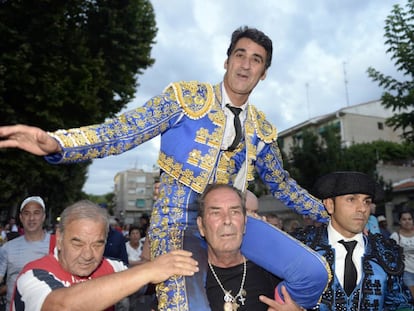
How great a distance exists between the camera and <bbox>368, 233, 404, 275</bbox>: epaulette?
3.68 metres

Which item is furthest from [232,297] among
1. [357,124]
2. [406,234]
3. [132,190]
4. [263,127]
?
[132,190]

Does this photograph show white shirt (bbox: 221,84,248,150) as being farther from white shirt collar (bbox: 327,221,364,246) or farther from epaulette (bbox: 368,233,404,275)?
epaulette (bbox: 368,233,404,275)

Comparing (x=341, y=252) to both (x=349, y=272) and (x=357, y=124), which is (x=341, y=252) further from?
(x=357, y=124)

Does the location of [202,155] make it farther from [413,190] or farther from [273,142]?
[413,190]

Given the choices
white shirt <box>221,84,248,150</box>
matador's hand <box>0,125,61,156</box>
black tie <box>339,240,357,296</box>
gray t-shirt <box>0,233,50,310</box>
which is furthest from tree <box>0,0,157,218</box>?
black tie <box>339,240,357,296</box>

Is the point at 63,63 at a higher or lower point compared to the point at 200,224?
higher

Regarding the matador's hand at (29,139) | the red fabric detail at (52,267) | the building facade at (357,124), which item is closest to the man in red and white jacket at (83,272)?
the red fabric detail at (52,267)

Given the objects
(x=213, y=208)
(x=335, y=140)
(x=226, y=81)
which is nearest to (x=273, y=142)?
(x=226, y=81)

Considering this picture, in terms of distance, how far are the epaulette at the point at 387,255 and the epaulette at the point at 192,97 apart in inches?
73.9

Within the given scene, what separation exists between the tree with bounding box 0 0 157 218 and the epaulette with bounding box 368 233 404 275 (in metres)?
12.2

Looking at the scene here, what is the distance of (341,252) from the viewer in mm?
3807

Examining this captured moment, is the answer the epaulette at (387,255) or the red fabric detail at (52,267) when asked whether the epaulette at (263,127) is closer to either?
the epaulette at (387,255)

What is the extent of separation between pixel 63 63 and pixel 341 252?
13746 millimetres

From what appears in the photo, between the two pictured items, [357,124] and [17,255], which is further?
[357,124]
